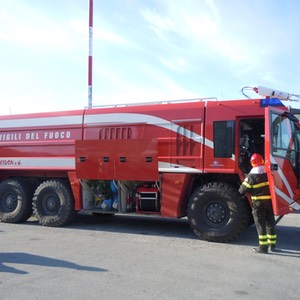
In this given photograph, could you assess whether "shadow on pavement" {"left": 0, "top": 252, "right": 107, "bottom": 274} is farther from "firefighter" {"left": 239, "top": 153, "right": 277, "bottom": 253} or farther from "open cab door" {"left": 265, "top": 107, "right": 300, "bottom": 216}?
"open cab door" {"left": 265, "top": 107, "right": 300, "bottom": 216}

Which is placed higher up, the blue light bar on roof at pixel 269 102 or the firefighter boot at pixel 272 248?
the blue light bar on roof at pixel 269 102

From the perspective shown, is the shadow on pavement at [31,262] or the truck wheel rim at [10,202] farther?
the truck wheel rim at [10,202]

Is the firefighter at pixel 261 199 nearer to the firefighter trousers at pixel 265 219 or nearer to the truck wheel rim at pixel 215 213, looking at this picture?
the firefighter trousers at pixel 265 219

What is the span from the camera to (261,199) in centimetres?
736

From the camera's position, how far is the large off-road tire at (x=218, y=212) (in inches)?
311

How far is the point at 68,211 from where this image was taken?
984 centimetres

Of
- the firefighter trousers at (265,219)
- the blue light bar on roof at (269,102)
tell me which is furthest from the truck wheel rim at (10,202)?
the blue light bar on roof at (269,102)

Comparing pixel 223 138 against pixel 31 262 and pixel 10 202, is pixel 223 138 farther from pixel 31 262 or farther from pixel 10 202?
pixel 10 202

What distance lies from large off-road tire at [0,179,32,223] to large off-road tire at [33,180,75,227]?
54 centimetres

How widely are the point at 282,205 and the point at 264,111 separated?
186 centimetres

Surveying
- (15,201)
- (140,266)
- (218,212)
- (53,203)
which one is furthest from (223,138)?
(15,201)

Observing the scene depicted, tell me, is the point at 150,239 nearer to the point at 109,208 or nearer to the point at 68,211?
the point at 109,208

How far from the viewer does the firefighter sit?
24.1 feet

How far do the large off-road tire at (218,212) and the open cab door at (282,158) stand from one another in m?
0.80
